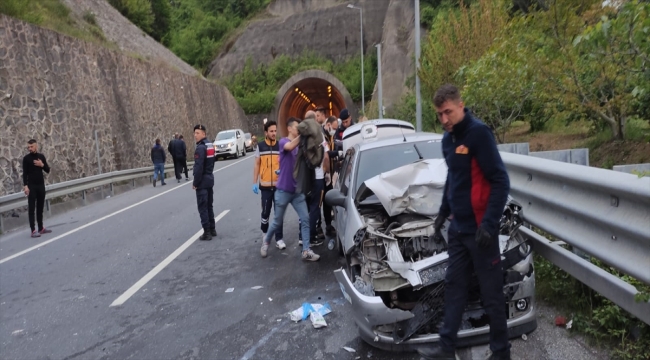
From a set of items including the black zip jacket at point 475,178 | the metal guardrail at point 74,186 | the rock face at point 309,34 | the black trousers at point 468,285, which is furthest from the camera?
the rock face at point 309,34

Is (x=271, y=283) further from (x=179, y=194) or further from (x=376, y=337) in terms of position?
(x=179, y=194)

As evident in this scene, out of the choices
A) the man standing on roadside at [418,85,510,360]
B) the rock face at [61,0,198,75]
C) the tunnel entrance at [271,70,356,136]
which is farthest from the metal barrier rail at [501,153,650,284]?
the tunnel entrance at [271,70,356,136]

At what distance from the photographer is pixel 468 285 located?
3.71 metres

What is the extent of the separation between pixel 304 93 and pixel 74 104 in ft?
136

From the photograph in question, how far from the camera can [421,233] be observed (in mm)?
4348

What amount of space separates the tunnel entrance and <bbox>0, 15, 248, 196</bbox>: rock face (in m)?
20.6

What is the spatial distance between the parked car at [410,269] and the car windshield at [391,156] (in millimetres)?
803

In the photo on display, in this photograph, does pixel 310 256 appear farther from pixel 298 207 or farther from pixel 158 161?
pixel 158 161

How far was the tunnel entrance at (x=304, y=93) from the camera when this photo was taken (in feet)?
161

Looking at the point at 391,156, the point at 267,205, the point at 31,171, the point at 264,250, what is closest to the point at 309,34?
the point at 31,171

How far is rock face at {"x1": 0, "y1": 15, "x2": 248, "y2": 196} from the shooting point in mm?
14789

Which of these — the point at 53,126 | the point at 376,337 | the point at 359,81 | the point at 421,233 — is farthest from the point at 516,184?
the point at 359,81

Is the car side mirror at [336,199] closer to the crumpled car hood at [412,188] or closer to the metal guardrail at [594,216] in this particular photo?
the crumpled car hood at [412,188]

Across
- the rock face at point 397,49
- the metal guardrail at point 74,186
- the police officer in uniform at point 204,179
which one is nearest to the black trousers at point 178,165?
the metal guardrail at point 74,186
